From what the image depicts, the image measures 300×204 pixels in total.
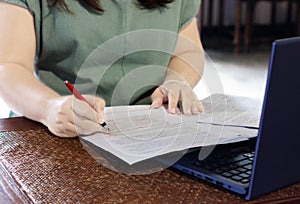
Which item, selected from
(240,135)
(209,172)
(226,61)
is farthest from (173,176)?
(226,61)

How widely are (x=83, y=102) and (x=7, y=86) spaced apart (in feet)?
0.70

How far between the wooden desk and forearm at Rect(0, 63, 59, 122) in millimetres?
126

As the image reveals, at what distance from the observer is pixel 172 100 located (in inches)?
38.5

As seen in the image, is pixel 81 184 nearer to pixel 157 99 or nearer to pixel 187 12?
pixel 157 99

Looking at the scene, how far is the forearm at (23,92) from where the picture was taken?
3.02 ft

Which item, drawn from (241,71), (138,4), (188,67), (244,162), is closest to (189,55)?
(188,67)

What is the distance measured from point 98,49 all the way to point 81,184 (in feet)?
1.75

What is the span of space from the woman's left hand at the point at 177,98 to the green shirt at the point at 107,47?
0.12 metres

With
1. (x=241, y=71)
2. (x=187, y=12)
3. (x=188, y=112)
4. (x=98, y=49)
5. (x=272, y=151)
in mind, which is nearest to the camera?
(x=272, y=151)

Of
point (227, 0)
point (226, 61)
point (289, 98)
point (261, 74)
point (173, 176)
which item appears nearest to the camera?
point (289, 98)

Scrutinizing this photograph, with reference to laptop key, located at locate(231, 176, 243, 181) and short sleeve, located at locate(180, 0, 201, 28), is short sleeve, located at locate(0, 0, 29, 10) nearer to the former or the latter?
short sleeve, located at locate(180, 0, 201, 28)

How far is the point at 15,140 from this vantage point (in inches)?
33.3

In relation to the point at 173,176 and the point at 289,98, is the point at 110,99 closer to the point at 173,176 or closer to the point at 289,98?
the point at 173,176

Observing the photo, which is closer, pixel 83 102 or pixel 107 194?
pixel 107 194
